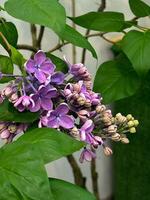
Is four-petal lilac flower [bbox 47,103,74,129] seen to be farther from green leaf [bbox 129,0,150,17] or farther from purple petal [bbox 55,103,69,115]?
green leaf [bbox 129,0,150,17]

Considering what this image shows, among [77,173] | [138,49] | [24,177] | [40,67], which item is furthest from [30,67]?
[77,173]

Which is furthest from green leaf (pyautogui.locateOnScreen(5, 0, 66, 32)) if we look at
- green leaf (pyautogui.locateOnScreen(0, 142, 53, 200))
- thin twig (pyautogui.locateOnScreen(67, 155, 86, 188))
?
thin twig (pyautogui.locateOnScreen(67, 155, 86, 188))

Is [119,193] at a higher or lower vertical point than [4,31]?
lower

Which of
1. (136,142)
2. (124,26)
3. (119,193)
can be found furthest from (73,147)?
(119,193)

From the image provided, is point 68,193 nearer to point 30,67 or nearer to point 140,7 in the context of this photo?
point 30,67

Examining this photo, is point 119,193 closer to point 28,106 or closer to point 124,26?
point 124,26

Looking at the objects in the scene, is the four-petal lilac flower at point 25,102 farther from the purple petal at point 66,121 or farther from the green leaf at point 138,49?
the green leaf at point 138,49
